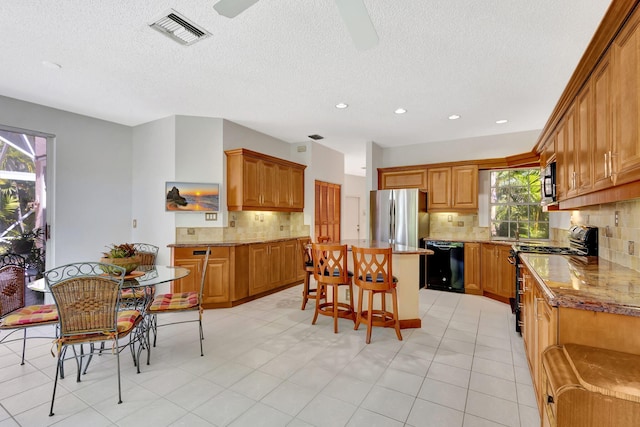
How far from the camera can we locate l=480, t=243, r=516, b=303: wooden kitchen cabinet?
458cm

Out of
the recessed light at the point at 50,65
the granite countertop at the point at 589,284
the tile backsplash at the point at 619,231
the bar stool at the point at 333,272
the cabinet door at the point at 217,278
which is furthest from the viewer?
the cabinet door at the point at 217,278

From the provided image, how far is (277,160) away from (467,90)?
9.96 feet

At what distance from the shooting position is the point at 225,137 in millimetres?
4734

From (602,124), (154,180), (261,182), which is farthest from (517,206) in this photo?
(154,180)

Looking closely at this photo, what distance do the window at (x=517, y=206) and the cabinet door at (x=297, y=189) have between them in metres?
3.42

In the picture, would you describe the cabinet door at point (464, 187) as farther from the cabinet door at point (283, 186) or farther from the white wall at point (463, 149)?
the cabinet door at point (283, 186)

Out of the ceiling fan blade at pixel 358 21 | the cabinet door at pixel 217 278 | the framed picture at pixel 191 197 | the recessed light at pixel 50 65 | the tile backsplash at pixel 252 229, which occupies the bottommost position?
the cabinet door at pixel 217 278

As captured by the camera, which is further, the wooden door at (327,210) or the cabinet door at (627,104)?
the wooden door at (327,210)

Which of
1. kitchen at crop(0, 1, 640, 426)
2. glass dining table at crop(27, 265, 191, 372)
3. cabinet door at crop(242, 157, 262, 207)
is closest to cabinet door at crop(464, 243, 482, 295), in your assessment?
kitchen at crop(0, 1, 640, 426)

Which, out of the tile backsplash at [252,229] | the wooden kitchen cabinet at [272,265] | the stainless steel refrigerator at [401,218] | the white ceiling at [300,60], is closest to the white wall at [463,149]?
the white ceiling at [300,60]

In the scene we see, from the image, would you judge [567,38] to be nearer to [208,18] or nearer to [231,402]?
[208,18]

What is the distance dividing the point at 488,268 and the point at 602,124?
3516 mm

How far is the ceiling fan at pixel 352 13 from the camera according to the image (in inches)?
63.1

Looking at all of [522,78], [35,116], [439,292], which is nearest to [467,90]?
[522,78]
